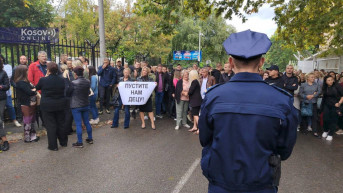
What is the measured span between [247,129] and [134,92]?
22.0 ft

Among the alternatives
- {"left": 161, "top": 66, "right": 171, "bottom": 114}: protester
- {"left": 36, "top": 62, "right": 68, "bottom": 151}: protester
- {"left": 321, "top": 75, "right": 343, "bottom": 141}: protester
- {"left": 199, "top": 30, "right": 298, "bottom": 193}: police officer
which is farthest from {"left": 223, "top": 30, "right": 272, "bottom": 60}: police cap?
{"left": 161, "top": 66, "right": 171, "bottom": 114}: protester

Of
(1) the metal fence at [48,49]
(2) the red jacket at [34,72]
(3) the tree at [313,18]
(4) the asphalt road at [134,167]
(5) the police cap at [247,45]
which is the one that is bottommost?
(4) the asphalt road at [134,167]

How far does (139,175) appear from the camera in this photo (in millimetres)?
4625

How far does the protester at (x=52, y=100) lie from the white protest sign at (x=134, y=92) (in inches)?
94.3

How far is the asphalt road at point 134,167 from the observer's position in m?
4.21

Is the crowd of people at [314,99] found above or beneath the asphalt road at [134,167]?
above

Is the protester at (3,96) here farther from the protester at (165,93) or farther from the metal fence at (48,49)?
the protester at (165,93)

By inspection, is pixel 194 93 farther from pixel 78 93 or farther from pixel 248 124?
pixel 248 124

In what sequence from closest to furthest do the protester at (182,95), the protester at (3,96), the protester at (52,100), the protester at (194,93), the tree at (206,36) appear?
the protester at (52,100) → the protester at (3,96) → the protester at (194,93) → the protester at (182,95) → the tree at (206,36)

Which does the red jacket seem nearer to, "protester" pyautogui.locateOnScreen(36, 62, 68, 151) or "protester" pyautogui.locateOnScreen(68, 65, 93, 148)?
"protester" pyautogui.locateOnScreen(36, 62, 68, 151)

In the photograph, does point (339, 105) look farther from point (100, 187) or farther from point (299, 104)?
point (100, 187)

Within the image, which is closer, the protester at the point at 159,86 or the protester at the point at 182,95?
the protester at the point at 182,95

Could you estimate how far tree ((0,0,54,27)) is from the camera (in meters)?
29.9

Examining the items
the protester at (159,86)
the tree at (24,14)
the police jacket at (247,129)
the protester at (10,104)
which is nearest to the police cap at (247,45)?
the police jacket at (247,129)
